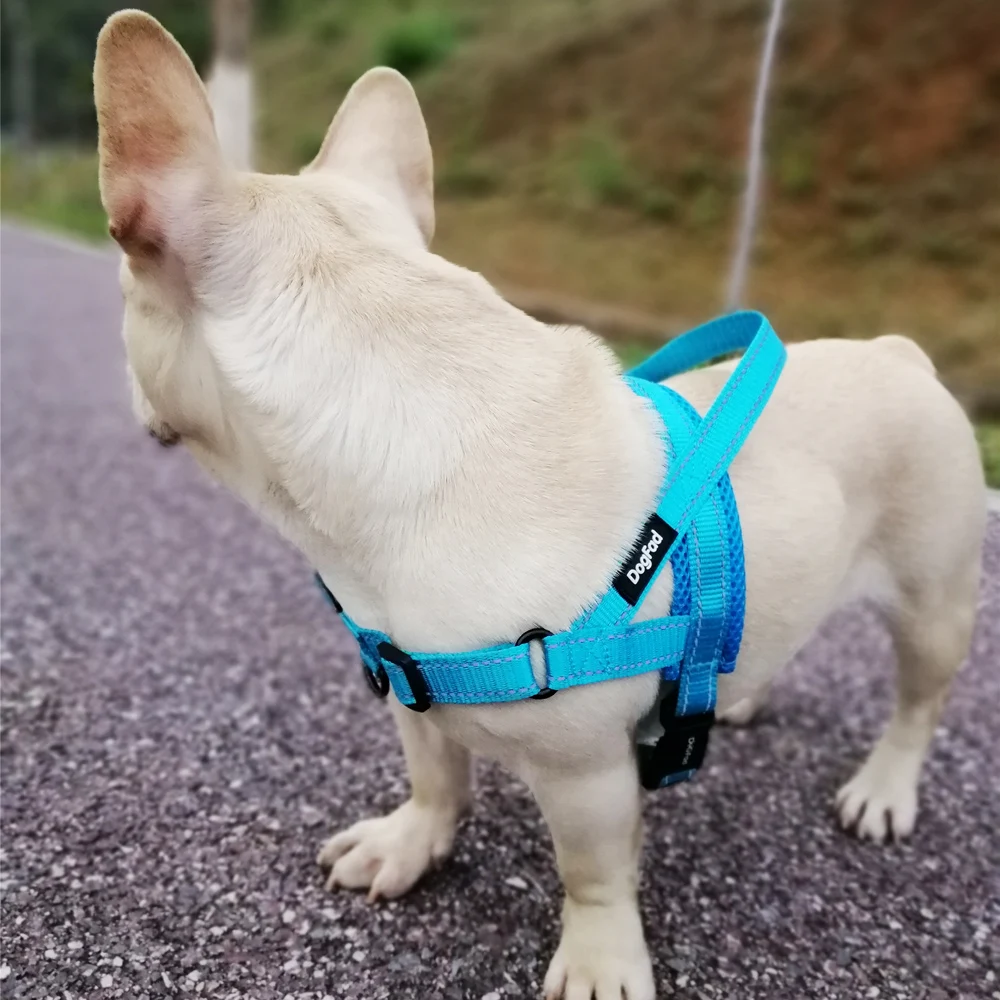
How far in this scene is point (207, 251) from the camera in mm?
1068

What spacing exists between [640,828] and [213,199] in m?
0.99

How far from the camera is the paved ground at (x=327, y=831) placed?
4.72 ft

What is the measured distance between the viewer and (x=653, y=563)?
3.77 feet

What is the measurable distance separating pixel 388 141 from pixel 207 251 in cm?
39

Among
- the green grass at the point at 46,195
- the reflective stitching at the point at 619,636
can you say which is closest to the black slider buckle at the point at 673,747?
the reflective stitching at the point at 619,636

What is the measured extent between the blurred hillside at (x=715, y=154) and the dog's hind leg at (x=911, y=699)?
2422 millimetres

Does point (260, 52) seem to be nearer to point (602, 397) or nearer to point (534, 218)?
point (534, 218)

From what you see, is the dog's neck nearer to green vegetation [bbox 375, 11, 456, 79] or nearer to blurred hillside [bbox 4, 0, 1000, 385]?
blurred hillside [bbox 4, 0, 1000, 385]

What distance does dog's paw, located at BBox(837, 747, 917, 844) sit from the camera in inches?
70.4

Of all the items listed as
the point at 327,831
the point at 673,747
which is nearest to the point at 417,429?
the point at 673,747

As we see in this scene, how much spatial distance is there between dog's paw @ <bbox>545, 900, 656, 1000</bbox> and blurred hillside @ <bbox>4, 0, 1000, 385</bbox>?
3.11m

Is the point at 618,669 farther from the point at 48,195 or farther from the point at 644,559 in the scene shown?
the point at 48,195

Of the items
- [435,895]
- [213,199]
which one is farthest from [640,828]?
[213,199]

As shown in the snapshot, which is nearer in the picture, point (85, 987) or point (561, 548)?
point (561, 548)
